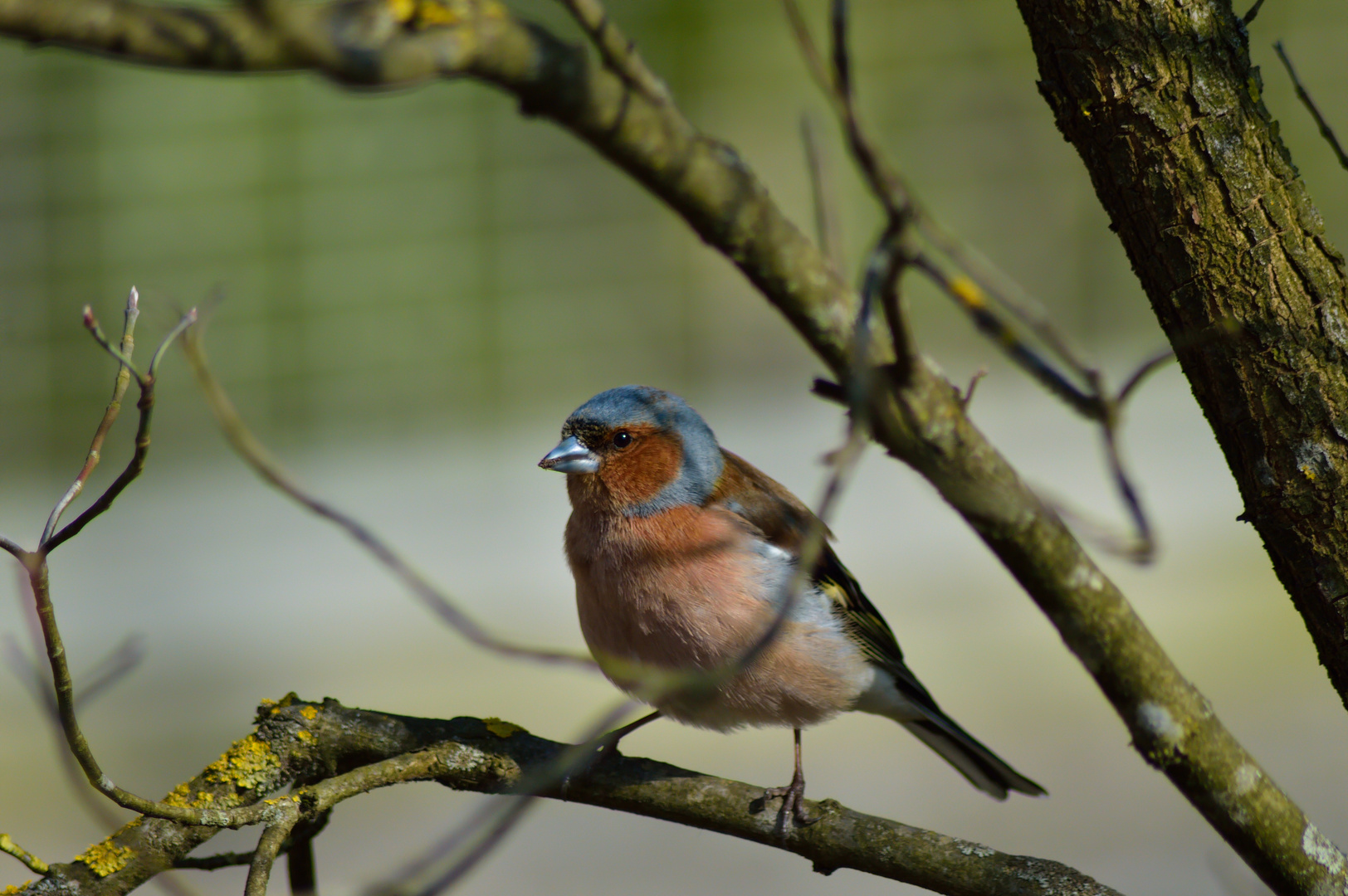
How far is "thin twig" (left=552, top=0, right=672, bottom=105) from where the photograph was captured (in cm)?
131

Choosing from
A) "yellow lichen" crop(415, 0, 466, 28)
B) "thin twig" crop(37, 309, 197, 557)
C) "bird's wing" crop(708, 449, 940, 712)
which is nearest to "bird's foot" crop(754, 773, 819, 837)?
"bird's wing" crop(708, 449, 940, 712)

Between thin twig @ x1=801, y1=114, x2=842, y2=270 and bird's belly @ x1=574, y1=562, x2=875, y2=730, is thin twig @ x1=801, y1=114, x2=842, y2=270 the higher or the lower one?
the higher one

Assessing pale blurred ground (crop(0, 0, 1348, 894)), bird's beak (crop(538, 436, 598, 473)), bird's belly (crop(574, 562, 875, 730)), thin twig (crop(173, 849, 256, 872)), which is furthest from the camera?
pale blurred ground (crop(0, 0, 1348, 894))

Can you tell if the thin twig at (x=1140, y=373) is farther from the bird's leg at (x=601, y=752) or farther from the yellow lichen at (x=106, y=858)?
the yellow lichen at (x=106, y=858)

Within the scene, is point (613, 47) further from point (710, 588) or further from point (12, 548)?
point (710, 588)

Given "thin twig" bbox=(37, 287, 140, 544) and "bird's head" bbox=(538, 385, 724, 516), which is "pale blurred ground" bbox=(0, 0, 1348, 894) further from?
"thin twig" bbox=(37, 287, 140, 544)

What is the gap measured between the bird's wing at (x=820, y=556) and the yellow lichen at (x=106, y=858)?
1745 millimetres

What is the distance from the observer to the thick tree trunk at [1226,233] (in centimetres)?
186

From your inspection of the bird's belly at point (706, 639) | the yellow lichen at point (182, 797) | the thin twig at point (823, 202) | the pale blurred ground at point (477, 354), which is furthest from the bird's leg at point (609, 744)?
the pale blurred ground at point (477, 354)

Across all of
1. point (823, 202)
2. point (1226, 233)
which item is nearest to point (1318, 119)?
point (1226, 233)

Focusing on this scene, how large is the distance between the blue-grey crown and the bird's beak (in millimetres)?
52

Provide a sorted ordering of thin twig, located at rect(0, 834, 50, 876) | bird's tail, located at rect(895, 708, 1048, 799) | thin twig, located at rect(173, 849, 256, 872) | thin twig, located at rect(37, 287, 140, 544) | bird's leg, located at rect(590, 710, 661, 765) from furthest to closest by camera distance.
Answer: bird's tail, located at rect(895, 708, 1048, 799)
bird's leg, located at rect(590, 710, 661, 765)
thin twig, located at rect(173, 849, 256, 872)
thin twig, located at rect(0, 834, 50, 876)
thin twig, located at rect(37, 287, 140, 544)

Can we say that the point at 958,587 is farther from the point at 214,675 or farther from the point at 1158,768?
the point at 1158,768

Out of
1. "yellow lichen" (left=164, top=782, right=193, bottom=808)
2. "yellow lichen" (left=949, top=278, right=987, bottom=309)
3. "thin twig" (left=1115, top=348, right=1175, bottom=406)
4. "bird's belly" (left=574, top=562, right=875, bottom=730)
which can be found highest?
"yellow lichen" (left=949, top=278, right=987, bottom=309)
